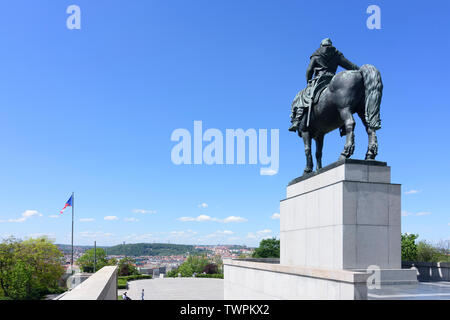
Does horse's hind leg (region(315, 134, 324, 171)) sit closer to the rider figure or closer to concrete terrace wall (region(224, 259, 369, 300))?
the rider figure

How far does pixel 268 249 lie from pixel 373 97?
126 feet

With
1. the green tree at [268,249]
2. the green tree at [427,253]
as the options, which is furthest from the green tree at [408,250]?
the green tree at [268,249]

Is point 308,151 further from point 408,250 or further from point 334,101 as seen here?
point 408,250

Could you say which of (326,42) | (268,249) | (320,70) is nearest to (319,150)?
(320,70)

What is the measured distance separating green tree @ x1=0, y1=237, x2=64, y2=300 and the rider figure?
46125 millimetres

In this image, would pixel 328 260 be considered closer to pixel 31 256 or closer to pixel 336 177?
pixel 336 177

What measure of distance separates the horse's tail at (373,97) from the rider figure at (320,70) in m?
2.05

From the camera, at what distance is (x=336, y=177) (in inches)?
487

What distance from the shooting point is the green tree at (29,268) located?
48.7 m

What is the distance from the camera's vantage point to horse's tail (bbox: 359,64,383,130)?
1234cm

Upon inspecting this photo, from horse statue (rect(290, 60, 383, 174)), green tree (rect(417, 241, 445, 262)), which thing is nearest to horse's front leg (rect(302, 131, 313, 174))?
horse statue (rect(290, 60, 383, 174))

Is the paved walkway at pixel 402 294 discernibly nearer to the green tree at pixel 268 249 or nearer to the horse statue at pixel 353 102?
the horse statue at pixel 353 102

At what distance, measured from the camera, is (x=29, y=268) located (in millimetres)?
51438
